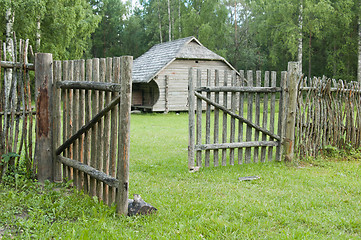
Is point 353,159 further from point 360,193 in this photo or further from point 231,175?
point 231,175

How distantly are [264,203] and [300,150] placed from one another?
3.48 metres

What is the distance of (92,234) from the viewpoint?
378 centimetres

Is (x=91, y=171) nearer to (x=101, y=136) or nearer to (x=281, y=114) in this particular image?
(x=101, y=136)

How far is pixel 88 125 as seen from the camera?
5000 millimetres

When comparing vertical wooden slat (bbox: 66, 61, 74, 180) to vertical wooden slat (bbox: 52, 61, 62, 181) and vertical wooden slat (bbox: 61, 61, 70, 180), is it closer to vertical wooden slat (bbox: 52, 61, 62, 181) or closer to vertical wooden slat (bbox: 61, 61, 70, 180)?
vertical wooden slat (bbox: 61, 61, 70, 180)

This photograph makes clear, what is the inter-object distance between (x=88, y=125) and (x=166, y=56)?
1961 centimetres

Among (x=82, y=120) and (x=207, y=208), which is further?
(x=82, y=120)

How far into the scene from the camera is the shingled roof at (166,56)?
75.4 feet

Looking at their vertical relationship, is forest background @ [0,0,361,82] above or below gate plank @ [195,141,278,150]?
above

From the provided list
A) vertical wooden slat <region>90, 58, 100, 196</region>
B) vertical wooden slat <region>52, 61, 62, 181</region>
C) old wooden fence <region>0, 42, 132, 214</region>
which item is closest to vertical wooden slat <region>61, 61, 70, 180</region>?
old wooden fence <region>0, 42, 132, 214</region>

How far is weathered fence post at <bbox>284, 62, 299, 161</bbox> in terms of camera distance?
7836mm

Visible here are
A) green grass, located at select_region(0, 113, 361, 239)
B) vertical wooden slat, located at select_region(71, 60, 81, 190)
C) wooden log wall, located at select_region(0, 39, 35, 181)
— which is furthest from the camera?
wooden log wall, located at select_region(0, 39, 35, 181)

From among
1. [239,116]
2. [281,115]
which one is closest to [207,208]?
[239,116]

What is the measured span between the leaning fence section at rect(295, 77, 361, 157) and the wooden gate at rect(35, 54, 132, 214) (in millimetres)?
4803
